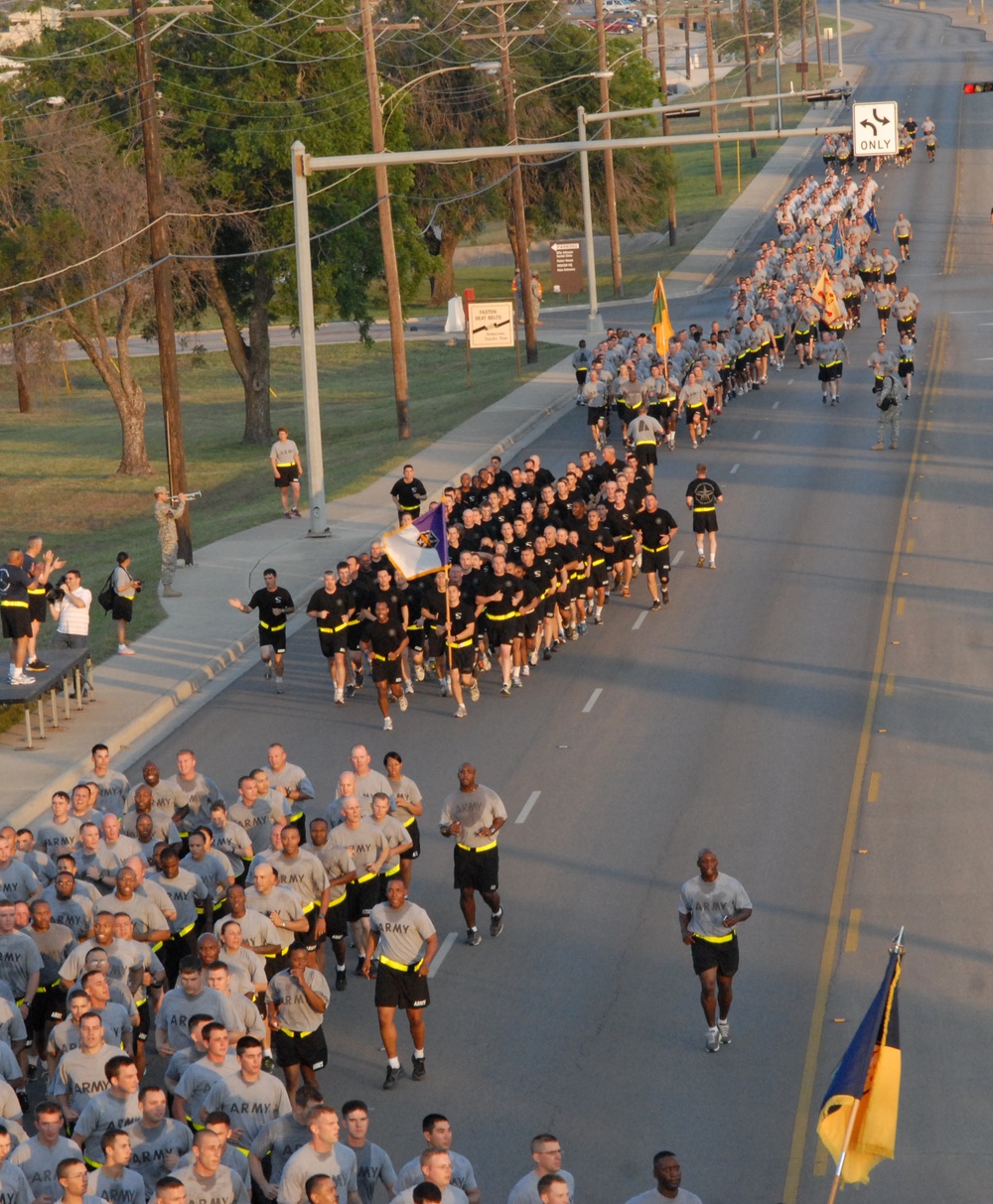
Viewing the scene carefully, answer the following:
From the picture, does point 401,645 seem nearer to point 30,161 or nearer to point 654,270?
point 30,161

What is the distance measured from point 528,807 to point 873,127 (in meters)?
24.1

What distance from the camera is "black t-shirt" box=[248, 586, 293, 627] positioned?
2445 centimetres

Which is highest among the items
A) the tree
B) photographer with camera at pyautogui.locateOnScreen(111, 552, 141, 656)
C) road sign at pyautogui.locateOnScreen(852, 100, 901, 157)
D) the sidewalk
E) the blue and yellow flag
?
road sign at pyautogui.locateOnScreen(852, 100, 901, 157)

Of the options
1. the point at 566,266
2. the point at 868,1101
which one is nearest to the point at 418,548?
the point at 868,1101

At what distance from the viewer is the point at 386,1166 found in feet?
35.7

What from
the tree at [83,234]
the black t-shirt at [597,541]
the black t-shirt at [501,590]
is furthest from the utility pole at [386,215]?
the black t-shirt at [501,590]

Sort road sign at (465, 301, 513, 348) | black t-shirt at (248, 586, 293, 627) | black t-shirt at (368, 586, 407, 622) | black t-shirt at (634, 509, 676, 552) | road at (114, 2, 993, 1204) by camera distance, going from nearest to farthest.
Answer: road at (114, 2, 993, 1204) < black t-shirt at (368, 586, 407, 622) < black t-shirt at (248, 586, 293, 627) < black t-shirt at (634, 509, 676, 552) < road sign at (465, 301, 513, 348)

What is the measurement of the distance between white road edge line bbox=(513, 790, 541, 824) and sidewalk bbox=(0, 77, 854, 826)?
517 cm

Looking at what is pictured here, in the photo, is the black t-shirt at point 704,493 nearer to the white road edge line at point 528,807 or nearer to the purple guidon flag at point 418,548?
the purple guidon flag at point 418,548

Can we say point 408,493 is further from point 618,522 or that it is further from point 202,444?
point 202,444

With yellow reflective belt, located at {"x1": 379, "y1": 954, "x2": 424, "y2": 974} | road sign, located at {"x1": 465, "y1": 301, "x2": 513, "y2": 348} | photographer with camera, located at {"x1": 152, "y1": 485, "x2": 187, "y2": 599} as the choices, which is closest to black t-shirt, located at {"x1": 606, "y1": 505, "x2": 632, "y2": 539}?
photographer with camera, located at {"x1": 152, "y1": 485, "x2": 187, "y2": 599}

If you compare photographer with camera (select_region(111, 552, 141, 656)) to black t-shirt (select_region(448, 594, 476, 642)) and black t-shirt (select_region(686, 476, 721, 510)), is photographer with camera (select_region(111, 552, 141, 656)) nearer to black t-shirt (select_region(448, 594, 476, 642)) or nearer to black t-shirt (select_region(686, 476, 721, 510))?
black t-shirt (select_region(448, 594, 476, 642))

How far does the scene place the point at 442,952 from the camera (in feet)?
53.5

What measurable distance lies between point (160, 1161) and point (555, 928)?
6075mm
